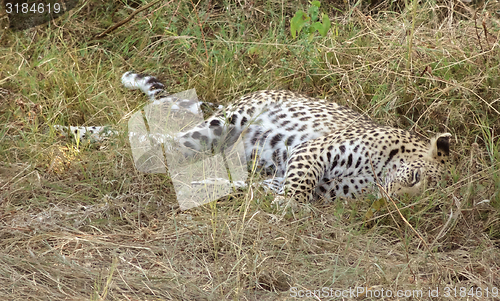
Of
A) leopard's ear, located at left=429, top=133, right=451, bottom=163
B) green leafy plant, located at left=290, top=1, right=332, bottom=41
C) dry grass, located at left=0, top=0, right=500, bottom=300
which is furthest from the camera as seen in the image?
green leafy plant, located at left=290, top=1, right=332, bottom=41

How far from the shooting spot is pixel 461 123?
179 inches

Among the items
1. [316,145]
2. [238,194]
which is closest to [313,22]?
[316,145]

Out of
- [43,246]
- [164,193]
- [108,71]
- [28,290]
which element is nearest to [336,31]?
[108,71]

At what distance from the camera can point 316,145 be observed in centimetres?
431

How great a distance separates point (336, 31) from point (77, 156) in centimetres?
265

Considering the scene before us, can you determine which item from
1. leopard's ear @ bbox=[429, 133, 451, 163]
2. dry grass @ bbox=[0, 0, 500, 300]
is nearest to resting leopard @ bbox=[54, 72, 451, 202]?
leopard's ear @ bbox=[429, 133, 451, 163]

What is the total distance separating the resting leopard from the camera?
4000 mm

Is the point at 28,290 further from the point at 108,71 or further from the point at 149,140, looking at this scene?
the point at 108,71

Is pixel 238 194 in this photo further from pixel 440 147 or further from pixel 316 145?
pixel 440 147

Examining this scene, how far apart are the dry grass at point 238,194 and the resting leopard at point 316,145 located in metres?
0.22

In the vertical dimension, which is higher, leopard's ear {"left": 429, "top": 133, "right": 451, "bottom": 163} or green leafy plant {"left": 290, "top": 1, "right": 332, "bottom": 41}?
green leafy plant {"left": 290, "top": 1, "right": 332, "bottom": 41}

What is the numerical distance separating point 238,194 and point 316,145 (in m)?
0.75

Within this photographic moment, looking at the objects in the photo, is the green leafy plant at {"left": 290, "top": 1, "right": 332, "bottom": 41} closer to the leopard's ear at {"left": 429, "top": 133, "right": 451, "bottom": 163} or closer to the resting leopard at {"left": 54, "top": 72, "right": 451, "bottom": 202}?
the resting leopard at {"left": 54, "top": 72, "right": 451, "bottom": 202}

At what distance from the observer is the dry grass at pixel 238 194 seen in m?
2.98
